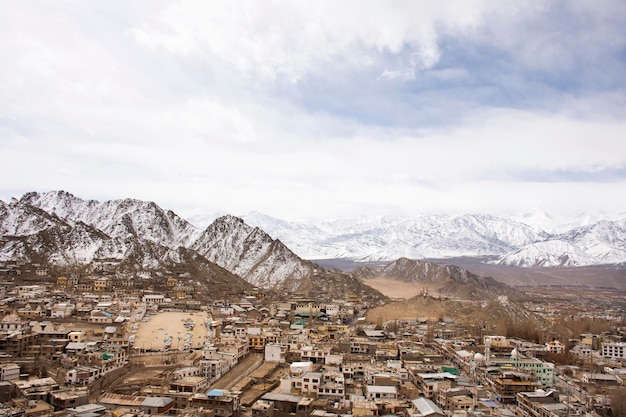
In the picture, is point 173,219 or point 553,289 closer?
point 173,219

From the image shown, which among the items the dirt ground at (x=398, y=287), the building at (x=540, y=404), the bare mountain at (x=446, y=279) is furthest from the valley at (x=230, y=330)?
the dirt ground at (x=398, y=287)

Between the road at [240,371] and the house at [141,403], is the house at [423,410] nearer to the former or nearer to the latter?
the road at [240,371]

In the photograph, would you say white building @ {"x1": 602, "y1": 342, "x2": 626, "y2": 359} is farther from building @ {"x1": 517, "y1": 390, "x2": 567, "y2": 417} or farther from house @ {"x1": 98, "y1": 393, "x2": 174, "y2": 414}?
house @ {"x1": 98, "y1": 393, "x2": 174, "y2": 414}

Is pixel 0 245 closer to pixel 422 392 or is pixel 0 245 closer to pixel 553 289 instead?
pixel 422 392

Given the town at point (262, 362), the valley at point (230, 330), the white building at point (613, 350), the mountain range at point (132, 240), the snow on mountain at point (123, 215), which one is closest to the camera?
the town at point (262, 362)

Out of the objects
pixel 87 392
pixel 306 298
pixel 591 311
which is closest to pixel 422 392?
pixel 87 392
